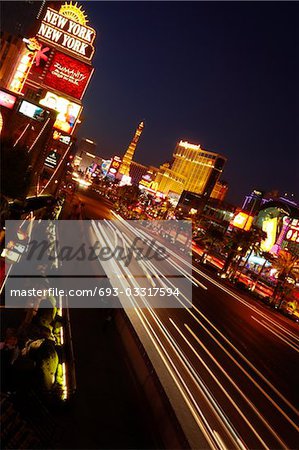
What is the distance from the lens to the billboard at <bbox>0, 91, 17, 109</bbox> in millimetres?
19719

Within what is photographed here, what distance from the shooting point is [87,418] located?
31.5 ft

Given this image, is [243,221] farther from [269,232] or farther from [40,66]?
[40,66]

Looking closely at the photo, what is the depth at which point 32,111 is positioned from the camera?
20688 millimetres

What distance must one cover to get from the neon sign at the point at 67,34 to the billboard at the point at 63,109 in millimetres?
6478

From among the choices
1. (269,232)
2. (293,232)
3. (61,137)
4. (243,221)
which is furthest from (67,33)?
(293,232)

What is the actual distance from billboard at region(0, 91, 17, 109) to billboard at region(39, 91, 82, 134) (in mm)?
11476

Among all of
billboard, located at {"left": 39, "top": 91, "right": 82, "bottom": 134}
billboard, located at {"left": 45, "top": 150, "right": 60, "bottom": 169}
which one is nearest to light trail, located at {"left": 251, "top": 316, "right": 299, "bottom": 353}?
billboard, located at {"left": 45, "top": 150, "right": 60, "bottom": 169}

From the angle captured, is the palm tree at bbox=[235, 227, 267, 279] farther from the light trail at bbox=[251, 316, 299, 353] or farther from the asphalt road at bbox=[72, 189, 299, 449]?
the asphalt road at bbox=[72, 189, 299, 449]

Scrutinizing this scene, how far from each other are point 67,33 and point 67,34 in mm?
170

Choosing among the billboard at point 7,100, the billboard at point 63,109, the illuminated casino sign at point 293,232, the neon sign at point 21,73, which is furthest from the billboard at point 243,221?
the billboard at point 7,100

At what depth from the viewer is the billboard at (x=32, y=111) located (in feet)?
67.8

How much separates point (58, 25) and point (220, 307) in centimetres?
2997

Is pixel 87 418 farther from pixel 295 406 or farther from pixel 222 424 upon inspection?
pixel 295 406

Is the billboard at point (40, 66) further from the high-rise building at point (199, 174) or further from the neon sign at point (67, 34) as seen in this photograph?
the high-rise building at point (199, 174)
